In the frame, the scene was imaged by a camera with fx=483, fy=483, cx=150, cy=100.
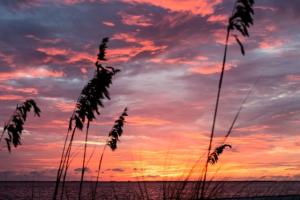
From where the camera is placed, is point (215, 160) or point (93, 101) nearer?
point (215, 160)

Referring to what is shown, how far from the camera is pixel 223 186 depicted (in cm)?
930

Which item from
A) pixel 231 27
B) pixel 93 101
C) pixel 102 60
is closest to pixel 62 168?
pixel 93 101

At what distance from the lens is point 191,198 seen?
846cm

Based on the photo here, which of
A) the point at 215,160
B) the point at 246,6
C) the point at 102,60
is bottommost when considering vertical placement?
the point at 215,160

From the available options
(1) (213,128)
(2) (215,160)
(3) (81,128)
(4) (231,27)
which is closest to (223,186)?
(2) (215,160)

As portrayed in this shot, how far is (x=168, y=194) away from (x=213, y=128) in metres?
2.32

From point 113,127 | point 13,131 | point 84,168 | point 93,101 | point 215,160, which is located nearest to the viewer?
point 13,131

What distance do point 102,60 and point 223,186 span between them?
3515mm

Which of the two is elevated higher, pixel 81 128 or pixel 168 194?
pixel 81 128

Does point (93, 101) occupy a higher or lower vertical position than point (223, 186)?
higher

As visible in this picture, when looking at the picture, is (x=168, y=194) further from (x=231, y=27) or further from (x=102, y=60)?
(x=231, y=27)

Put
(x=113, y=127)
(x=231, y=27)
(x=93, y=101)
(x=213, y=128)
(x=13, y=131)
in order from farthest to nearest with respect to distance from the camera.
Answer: (x=113, y=127) < (x=93, y=101) < (x=13, y=131) < (x=213, y=128) < (x=231, y=27)

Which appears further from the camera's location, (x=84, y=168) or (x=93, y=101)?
(x=84, y=168)

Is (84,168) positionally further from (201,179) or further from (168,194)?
(201,179)
